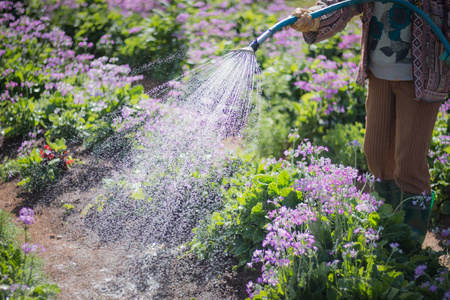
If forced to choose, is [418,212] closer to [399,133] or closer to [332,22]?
[399,133]

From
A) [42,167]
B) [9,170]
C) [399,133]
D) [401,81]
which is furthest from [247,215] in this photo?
[9,170]

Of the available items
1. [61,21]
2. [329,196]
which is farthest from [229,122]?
[61,21]

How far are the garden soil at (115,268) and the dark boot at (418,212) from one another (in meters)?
0.60

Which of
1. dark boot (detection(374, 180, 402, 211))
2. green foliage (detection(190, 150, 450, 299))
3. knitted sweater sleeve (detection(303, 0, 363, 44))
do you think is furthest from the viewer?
A: dark boot (detection(374, 180, 402, 211))

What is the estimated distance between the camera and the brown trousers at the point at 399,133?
8.48 ft

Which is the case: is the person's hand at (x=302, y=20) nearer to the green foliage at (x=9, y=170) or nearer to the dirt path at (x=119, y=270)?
the dirt path at (x=119, y=270)

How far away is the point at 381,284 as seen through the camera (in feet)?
6.57

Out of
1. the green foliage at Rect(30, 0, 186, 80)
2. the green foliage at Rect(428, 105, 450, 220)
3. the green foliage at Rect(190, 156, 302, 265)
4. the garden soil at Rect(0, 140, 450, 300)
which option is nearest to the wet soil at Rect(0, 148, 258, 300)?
the garden soil at Rect(0, 140, 450, 300)

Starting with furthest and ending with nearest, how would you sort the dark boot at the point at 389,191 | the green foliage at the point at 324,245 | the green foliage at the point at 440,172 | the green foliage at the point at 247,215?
the green foliage at the point at 440,172 < the dark boot at the point at 389,191 < the green foliage at the point at 247,215 < the green foliage at the point at 324,245

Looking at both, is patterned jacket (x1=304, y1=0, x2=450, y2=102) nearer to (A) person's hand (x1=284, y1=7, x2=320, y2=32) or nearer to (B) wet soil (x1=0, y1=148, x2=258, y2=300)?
(A) person's hand (x1=284, y1=7, x2=320, y2=32)

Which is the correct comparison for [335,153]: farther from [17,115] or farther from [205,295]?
[17,115]

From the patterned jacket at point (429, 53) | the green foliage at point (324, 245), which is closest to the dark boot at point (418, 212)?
the green foliage at point (324, 245)

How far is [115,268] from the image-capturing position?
2879 mm

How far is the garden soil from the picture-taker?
8.70 ft
